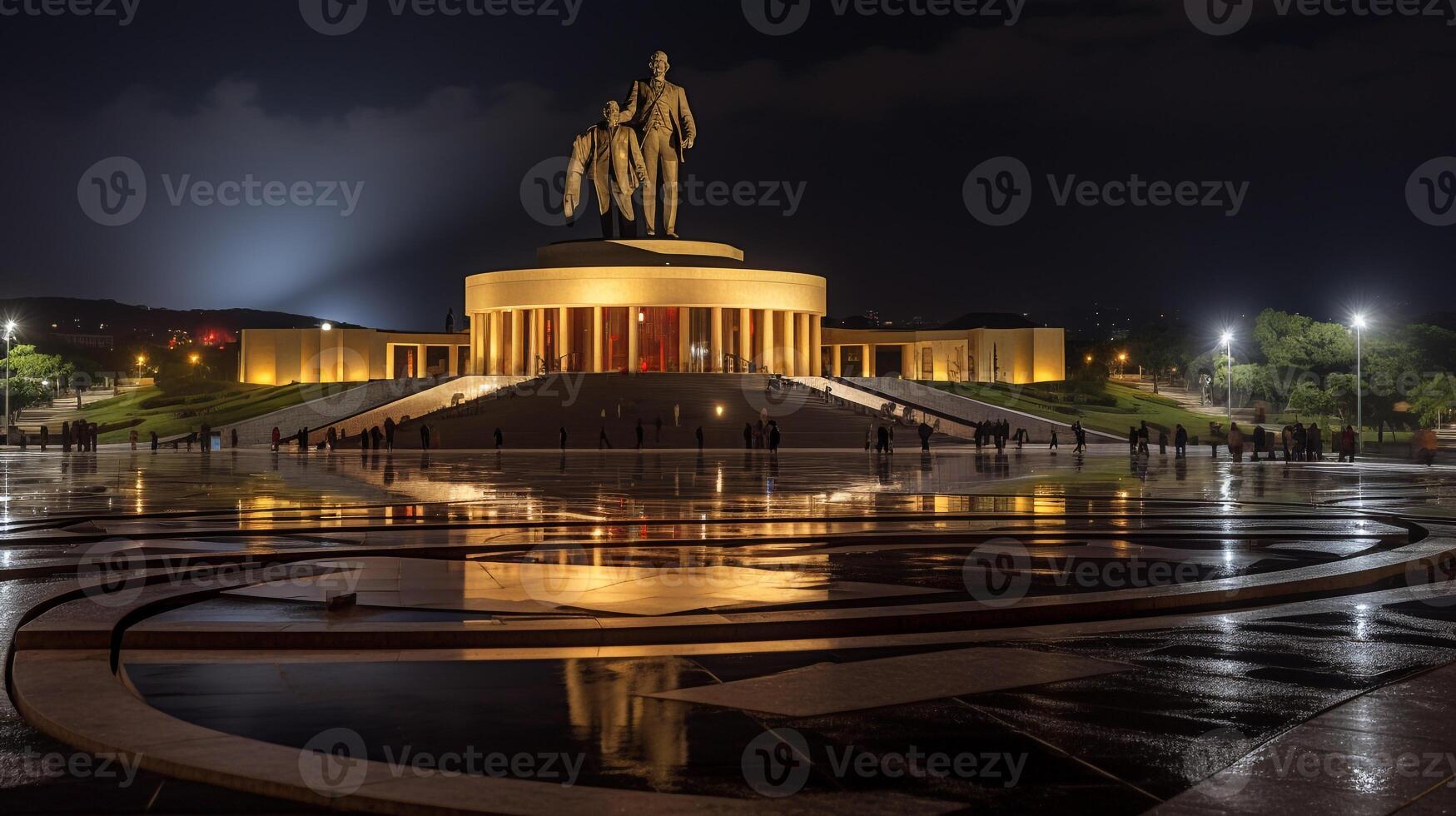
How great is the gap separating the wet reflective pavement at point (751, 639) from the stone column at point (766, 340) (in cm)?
5454

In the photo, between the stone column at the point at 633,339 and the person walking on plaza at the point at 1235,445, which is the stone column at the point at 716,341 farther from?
the person walking on plaza at the point at 1235,445

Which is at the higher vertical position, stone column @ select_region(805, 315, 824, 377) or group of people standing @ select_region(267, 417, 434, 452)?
stone column @ select_region(805, 315, 824, 377)

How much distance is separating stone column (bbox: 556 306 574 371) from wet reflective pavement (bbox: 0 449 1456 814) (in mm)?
54103

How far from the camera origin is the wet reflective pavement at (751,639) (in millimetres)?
5488

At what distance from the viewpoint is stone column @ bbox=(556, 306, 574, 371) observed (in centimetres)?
7431

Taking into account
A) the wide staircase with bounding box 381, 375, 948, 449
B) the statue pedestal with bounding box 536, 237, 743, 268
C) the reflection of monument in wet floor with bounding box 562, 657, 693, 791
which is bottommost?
the reflection of monument in wet floor with bounding box 562, 657, 693, 791

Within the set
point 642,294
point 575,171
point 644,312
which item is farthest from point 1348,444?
Answer: point 575,171

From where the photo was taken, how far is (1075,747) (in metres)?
5.75

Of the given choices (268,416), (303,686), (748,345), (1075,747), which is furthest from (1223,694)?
(748,345)

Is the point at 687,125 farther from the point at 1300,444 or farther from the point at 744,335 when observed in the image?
the point at 1300,444

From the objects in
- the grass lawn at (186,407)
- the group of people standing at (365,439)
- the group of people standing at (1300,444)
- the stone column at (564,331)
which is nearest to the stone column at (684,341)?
the stone column at (564,331)

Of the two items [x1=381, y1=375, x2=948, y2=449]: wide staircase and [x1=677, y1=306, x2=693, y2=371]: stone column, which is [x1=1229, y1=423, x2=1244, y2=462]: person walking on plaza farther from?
[x1=677, y1=306, x2=693, y2=371]: stone column

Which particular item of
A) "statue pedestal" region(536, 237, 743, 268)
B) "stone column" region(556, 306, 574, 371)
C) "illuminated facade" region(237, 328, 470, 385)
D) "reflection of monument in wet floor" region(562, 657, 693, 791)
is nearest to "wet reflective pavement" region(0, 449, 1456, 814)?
"reflection of monument in wet floor" region(562, 657, 693, 791)

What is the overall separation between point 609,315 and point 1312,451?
41.7m
